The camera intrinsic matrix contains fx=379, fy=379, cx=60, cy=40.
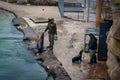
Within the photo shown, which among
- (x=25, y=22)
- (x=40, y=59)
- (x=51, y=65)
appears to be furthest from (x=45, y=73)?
(x=25, y=22)

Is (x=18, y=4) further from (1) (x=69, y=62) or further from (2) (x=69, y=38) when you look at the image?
(1) (x=69, y=62)

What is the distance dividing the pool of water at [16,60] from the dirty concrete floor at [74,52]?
1339mm

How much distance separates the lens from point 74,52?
2089cm

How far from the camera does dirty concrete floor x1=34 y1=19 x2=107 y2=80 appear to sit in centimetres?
1753

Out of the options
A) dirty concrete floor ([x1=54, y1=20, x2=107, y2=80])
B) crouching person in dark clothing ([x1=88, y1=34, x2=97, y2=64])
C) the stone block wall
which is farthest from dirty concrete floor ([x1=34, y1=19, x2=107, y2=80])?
the stone block wall

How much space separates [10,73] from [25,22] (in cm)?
1039

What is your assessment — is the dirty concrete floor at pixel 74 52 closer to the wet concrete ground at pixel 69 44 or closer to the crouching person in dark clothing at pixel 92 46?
the wet concrete ground at pixel 69 44

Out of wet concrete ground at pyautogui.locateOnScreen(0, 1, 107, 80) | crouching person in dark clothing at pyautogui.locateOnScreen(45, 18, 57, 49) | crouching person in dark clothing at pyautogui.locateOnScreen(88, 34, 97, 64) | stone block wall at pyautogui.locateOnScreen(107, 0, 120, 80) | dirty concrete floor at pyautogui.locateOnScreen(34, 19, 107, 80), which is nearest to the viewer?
stone block wall at pyautogui.locateOnScreen(107, 0, 120, 80)

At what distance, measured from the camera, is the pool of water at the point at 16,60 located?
750 inches

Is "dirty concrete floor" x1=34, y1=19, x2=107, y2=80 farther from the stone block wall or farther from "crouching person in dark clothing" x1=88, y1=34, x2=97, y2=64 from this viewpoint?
the stone block wall

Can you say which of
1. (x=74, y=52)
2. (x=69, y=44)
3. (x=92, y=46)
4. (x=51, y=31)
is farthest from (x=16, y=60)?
(x=92, y=46)

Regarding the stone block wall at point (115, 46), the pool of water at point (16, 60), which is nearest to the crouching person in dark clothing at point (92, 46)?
the pool of water at point (16, 60)

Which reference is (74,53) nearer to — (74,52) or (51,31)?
(74,52)

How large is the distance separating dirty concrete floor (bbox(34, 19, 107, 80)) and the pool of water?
1.34 meters
